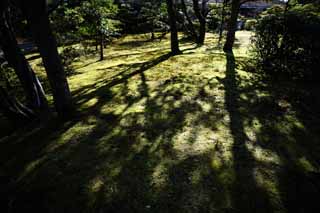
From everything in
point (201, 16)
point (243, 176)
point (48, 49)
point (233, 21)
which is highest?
point (201, 16)

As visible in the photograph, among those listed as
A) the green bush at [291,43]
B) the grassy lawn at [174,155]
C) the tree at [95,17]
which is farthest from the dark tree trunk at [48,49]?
the tree at [95,17]

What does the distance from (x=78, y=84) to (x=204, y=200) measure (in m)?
5.85

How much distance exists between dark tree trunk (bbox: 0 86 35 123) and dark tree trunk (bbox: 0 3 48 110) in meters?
0.40

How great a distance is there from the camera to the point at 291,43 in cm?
507

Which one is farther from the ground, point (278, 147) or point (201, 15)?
point (201, 15)

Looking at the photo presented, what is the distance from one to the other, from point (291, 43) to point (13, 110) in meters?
6.76

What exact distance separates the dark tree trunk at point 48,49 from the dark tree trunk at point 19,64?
39.8 inches

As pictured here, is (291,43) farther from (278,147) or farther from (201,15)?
(201,15)

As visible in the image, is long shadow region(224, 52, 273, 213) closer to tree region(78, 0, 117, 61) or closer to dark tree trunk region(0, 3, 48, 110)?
dark tree trunk region(0, 3, 48, 110)

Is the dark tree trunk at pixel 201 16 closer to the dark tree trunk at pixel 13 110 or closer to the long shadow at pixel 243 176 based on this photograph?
the long shadow at pixel 243 176

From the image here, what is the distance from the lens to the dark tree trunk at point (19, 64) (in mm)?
3799

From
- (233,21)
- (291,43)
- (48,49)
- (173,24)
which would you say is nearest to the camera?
(48,49)

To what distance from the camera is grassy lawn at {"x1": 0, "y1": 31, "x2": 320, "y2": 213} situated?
2.20 m

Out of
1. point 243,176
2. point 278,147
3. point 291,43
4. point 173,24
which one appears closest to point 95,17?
point 173,24
